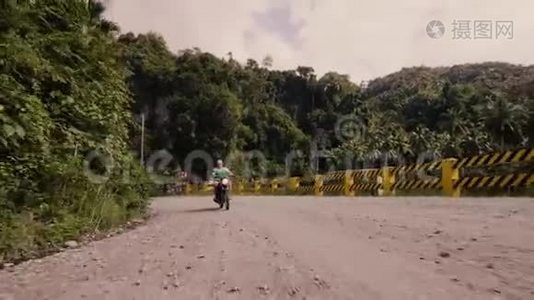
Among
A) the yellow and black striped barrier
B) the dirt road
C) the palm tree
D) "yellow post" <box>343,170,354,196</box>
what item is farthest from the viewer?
the palm tree

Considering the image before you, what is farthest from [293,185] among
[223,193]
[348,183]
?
[223,193]

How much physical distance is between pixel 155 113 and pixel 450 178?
43.6m

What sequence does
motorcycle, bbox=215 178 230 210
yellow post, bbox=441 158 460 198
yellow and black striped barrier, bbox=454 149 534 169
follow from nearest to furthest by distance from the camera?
yellow and black striped barrier, bbox=454 149 534 169, motorcycle, bbox=215 178 230 210, yellow post, bbox=441 158 460 198

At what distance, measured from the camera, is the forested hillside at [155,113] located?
8531mm

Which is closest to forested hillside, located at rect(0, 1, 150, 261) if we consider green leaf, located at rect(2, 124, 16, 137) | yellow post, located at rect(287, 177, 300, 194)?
green leaf, located at rect(2, 124, 16, 137)

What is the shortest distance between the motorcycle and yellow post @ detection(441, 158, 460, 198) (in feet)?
20.1

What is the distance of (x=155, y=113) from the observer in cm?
5756

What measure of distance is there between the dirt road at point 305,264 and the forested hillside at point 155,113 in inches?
54.0

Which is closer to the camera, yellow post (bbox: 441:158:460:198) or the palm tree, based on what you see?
yellow post (bbox: 441:158:460:198)

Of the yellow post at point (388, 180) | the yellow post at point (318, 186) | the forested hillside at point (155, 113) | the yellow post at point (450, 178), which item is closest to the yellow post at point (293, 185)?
the yellow post at point (318, 186)

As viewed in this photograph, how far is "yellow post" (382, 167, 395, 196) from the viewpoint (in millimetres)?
22017

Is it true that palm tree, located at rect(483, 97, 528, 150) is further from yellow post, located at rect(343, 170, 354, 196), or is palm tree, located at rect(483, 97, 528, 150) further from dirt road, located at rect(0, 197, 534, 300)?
dirt road, located at rect(0, 197, 534, 300)

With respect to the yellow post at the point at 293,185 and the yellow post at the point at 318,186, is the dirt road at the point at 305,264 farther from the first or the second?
the yellow post at the point at 293,185

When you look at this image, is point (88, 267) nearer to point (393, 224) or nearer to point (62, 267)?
point (62, 267)
